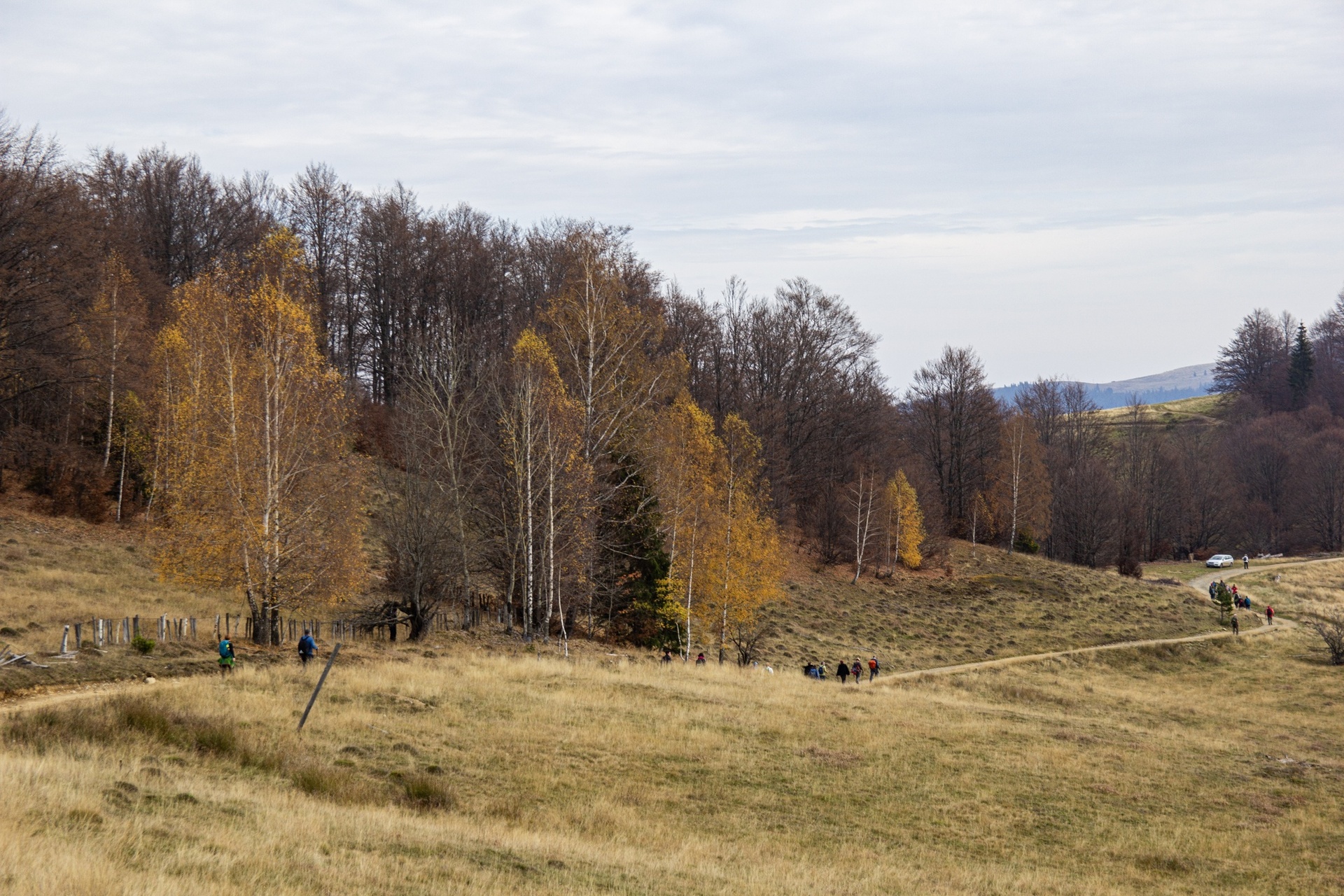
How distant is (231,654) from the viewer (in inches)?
891

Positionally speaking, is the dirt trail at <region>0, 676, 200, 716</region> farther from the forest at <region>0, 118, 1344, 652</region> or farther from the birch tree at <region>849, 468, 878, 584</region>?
the birch tree at <region>849, 468, 878, 584</region>

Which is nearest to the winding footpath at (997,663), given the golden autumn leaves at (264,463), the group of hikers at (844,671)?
the group of hikers at (844,671)

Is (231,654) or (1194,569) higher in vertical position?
(231,654)

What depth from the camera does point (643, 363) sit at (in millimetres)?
39781

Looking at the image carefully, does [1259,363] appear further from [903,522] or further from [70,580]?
[70,580]

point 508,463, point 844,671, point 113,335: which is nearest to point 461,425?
point 508,463

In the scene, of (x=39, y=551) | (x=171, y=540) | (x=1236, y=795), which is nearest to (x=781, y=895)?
(x=1236, y=795)

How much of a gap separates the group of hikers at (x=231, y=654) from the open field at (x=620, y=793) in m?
0.85

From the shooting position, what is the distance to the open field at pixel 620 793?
11477 millimetres

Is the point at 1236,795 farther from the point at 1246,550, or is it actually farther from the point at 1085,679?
the point at 1246,550

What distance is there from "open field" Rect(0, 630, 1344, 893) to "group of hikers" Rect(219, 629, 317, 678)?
0.85 metres

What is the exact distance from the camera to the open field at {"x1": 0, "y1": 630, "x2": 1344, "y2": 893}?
1148cm

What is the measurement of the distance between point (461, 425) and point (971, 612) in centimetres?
3314

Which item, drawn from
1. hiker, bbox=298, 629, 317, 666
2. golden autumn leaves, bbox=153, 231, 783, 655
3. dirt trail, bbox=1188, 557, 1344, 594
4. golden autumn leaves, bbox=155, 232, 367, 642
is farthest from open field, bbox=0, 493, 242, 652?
dirt trail, bbox=1188, 557, 1344, 594
